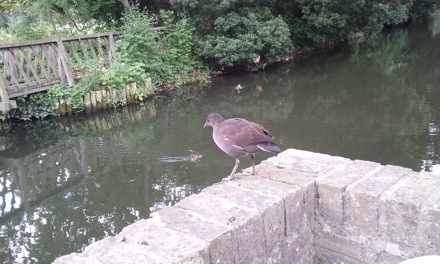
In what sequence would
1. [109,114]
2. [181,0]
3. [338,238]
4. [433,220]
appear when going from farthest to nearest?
[181,0]
[109,114]
[338,238]
[433,220]

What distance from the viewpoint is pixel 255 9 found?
52.1ft

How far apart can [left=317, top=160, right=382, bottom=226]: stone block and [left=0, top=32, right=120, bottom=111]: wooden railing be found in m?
8.93

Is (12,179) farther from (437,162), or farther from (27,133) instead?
(437,162)

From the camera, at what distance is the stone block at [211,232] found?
186cm

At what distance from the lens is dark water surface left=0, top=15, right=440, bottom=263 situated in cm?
552

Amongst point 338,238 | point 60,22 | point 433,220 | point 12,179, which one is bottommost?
point 12,179

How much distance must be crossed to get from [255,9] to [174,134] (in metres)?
9.04

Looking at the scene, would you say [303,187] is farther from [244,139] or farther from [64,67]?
[64,67]

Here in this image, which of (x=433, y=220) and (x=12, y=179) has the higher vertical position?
(x=433, y=220)

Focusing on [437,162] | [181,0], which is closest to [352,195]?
[437,162]

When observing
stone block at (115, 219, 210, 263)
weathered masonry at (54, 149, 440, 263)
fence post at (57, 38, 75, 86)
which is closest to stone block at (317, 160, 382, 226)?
weathered masonry at (54, 149, 440, 263)

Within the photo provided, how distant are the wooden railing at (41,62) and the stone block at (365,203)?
9.11 metres

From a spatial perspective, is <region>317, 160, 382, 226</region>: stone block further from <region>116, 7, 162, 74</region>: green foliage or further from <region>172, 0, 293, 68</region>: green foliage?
<region>172, 0, 293, 68</region>: green foliage

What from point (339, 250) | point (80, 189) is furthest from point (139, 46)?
point (339, 250)
